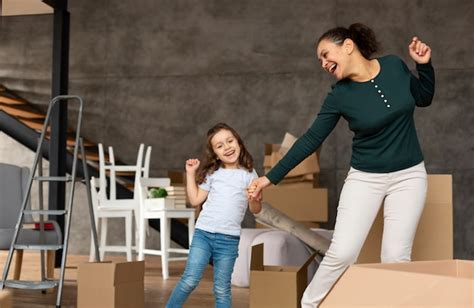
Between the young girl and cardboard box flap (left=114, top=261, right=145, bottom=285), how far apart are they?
395 millimetres

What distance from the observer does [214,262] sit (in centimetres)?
328

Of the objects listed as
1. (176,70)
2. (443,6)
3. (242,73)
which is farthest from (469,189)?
(176,70)

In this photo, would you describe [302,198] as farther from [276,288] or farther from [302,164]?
[276,288]

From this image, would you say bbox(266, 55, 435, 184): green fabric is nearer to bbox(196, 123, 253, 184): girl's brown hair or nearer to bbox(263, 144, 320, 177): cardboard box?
bbox(196, 123, 253, 184): girl's brown hair

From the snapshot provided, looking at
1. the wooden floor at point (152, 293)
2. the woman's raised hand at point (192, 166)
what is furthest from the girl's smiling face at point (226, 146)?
the wooden floor at point (152, 293)

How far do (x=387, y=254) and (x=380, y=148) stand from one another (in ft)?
1.20

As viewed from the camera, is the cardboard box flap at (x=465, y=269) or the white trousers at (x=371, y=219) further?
the white trousers at (x=371, y=219)

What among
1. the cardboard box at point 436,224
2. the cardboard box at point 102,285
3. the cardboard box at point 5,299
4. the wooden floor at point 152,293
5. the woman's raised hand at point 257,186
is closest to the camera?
the cardboard box at point 5,299

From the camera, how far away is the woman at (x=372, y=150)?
8.93 feet

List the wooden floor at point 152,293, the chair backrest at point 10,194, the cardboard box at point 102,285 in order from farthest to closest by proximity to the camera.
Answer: the chair backrest at point 10,194 < the wooden floor at point 152,293 < the cardboard box at point 102,285

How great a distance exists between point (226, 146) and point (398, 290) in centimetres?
228

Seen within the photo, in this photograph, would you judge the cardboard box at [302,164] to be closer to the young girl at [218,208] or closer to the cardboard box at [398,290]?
the young girl at [218,208]

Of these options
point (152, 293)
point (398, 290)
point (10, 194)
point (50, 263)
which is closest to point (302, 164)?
point (152, 293)

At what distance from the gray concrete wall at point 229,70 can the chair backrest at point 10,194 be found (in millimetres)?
3425
